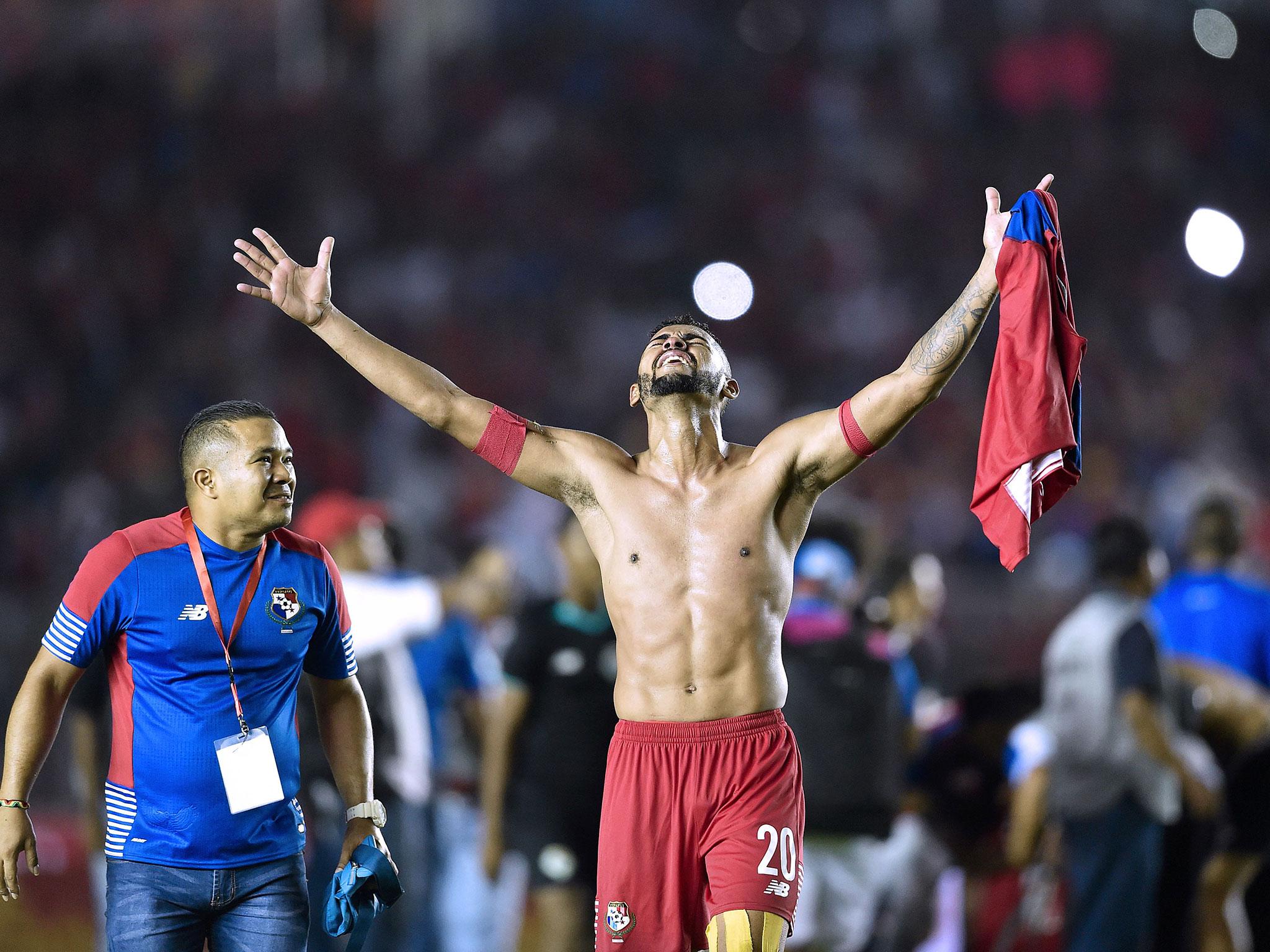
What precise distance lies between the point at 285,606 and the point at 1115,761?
3412mm

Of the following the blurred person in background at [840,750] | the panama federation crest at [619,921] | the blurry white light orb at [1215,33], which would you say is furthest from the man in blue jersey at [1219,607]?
the blurry white light orb at [1215,33]

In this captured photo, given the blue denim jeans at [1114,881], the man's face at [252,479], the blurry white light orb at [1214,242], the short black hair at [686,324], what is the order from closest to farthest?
1. the man's face at [252,479]
2. the short black hair at [686,324]
3. the blue denim jeans at [1114,881]
4. the blurry white light orb at [1214,242]

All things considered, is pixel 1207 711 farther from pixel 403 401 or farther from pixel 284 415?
pixel 284 415

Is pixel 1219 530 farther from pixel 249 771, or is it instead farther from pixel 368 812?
pixel 249 771

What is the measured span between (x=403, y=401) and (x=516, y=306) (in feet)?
34.2

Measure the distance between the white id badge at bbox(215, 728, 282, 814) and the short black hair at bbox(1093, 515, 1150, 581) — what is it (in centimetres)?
337

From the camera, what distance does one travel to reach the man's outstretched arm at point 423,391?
296 centimetres

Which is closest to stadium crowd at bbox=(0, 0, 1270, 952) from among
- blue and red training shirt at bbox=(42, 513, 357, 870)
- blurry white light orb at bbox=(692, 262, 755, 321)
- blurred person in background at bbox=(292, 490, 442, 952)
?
blurry white light orb at bbox=(692, 262, 755, 321)

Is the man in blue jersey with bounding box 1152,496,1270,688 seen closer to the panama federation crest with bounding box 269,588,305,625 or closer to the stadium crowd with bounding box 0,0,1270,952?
the panama federation crest with bounding box 269,588,305,625

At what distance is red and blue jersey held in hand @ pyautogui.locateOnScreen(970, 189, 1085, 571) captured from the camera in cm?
275

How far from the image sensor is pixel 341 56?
1398 centimetres

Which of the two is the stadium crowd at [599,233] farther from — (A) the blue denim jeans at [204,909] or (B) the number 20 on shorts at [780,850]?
(A) the blue denim jeans at [204,909]

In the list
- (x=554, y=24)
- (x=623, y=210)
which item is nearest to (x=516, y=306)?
(x=623, y=210)

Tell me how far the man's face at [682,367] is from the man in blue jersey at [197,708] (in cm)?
91
